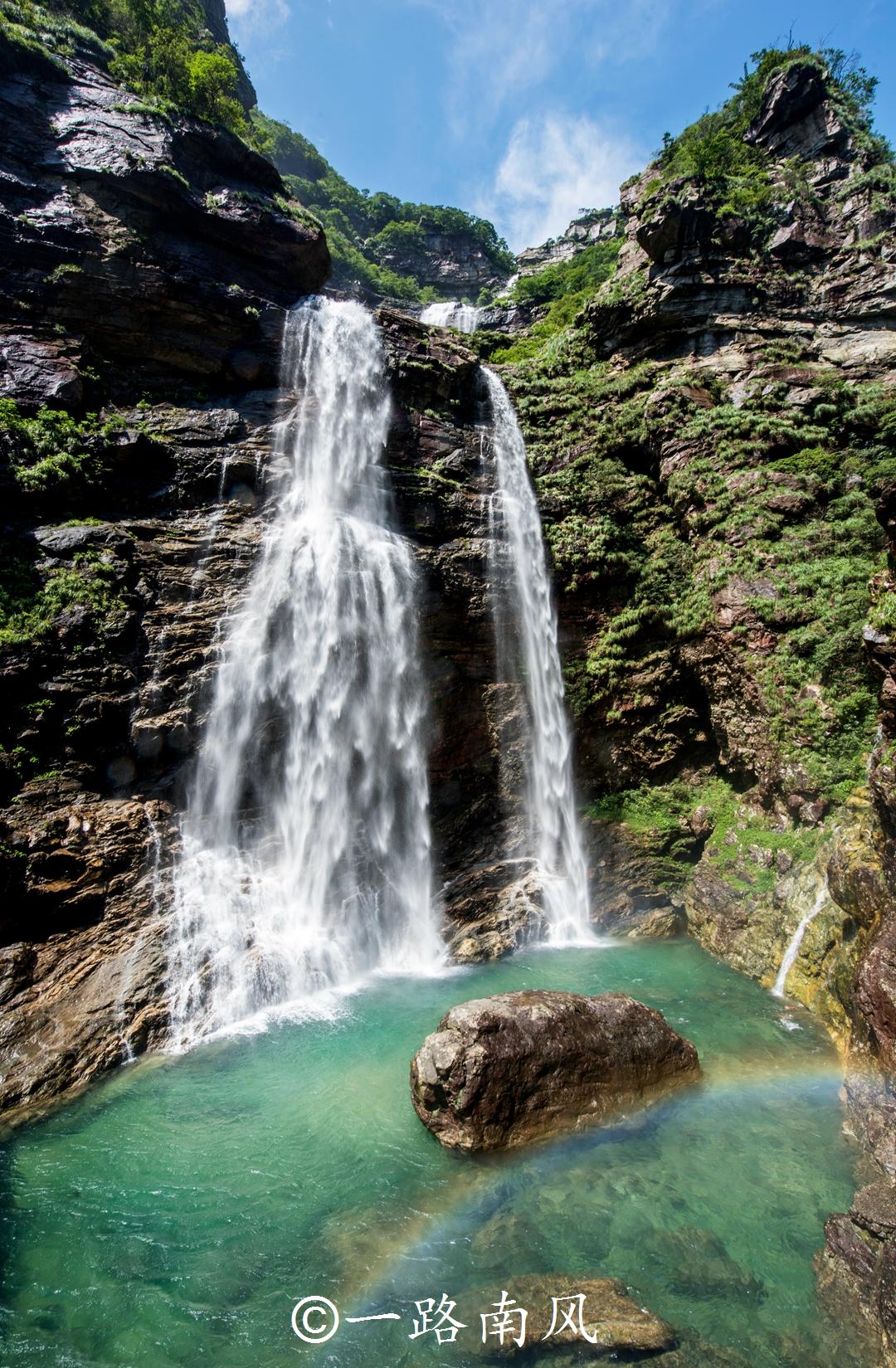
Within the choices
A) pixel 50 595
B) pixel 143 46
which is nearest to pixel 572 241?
pixel 143 46

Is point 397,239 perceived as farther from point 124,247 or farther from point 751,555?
point 751,555

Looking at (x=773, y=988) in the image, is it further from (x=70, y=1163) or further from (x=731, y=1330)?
(x=70, y=1163)

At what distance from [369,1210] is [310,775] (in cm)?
762

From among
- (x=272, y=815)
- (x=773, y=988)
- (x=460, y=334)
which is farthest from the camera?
(x=460, y=334)

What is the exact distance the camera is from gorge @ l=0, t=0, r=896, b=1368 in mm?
5094

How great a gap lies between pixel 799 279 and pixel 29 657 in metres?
22.3

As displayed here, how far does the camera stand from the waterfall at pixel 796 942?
9.30m

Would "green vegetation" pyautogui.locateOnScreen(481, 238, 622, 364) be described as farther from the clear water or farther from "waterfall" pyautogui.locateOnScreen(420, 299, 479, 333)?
the clear water

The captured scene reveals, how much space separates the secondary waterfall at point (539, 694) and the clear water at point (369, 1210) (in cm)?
524

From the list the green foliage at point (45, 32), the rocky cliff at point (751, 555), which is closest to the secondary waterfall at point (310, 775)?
the rocky cliff at point (751, 555)

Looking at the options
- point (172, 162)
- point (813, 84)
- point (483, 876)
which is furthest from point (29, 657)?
point (813, 84)

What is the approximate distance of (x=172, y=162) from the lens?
1623 cm

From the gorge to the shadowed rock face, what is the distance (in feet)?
1.03

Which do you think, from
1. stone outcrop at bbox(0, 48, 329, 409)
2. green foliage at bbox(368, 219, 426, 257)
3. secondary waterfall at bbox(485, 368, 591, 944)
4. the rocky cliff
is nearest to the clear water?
the rocky cliff
